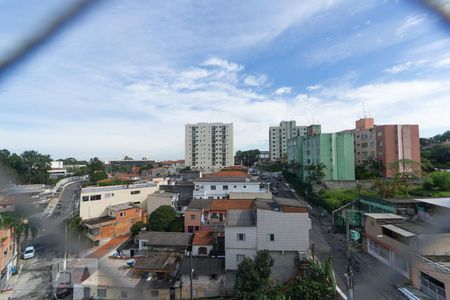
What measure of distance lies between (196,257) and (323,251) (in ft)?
10.8

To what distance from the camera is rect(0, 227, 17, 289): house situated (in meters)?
5.61

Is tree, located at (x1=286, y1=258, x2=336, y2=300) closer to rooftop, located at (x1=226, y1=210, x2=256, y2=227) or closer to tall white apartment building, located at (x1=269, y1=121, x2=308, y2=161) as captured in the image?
rooftop, located at (x1=226, y1=210, x2=256, y2=227)

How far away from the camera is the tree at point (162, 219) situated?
25.2 ft

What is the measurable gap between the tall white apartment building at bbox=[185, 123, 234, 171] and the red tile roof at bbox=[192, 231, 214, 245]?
20.9 meters

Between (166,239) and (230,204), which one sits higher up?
(230,204)

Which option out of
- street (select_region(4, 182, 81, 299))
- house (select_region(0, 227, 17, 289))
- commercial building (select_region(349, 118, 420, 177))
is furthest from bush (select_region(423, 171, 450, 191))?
house (select_region(0, 227, 17, 289))

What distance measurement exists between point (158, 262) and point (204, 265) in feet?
3.44

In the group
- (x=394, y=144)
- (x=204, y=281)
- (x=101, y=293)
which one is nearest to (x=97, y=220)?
(x=101, y=293)

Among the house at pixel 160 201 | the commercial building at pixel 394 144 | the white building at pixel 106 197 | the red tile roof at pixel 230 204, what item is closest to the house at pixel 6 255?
the white building at pixel 106 197

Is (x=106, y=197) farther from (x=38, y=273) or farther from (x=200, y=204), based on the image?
(x=200, y=204)

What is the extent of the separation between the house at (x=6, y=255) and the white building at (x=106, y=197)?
2375 mm

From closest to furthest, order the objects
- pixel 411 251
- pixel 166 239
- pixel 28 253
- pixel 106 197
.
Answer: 1. pixel 411 251
2. pixel 166 239
3. pixel 28 253
4. pixel 106 197

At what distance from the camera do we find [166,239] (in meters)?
6.38

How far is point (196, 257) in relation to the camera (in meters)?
5.45
